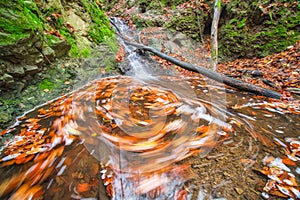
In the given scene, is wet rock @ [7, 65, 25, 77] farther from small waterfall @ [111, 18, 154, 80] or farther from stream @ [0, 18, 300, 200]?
small waterfall @ [111, 18, 154, 80]

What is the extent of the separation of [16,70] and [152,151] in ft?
10.5

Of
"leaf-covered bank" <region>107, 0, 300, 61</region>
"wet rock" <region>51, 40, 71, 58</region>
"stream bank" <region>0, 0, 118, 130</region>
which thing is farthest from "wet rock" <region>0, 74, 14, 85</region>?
"leaf-covered bank" <region>107, 0, 300, 61</region>

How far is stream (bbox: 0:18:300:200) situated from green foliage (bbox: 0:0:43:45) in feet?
4.67

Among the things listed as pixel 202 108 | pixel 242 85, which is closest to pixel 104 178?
pixel 202 108

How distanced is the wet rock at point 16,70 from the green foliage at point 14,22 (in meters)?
0.46

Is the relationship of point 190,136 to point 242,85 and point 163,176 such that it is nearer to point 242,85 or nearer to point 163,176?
point 163,176

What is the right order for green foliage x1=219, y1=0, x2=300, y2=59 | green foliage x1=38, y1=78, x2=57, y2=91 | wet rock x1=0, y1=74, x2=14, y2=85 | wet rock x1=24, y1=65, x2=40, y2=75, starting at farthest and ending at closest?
green foliage x1=219, y1=0, x2=300, y2=59, green foliage x1=38, y1=78, x2=57, y2=91, wet rock x1=24, y1=65, x2=40, y2=75, wet rock x1=0, y1=74, x2=14, y2=85

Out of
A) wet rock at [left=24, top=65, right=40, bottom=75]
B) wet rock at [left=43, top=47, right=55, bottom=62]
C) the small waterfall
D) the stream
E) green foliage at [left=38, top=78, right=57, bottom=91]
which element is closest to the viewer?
the stream

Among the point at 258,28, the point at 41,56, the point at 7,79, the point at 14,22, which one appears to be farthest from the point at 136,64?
the point at 258,28

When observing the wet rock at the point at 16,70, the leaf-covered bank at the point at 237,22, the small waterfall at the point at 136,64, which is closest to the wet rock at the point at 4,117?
the wet rock at the point at 16,70

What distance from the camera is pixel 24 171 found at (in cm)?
171

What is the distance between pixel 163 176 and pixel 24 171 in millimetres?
1574

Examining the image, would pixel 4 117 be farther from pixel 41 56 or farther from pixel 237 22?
pixel 237 22

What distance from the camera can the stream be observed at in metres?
1.48
